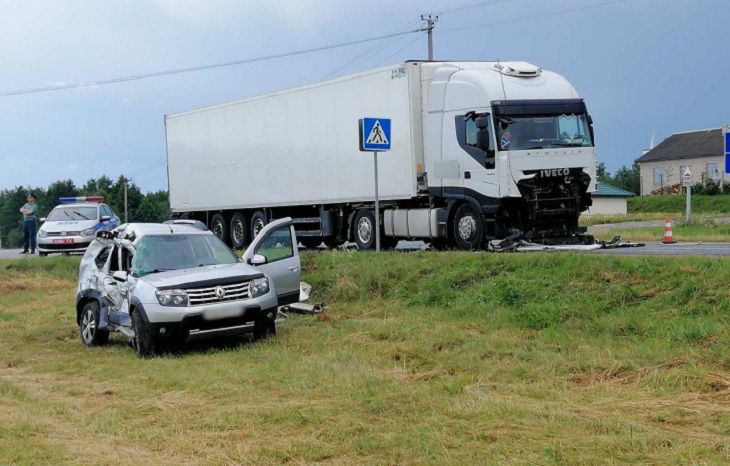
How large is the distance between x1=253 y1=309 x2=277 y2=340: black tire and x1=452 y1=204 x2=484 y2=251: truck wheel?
7.47 meters

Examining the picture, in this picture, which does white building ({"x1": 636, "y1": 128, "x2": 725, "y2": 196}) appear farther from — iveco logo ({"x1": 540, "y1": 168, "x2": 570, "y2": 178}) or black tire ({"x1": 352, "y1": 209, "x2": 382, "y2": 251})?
iveco logo ({"x1": 540, "y1": 168, "x2": 570, "y2": 178})

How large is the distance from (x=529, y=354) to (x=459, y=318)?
9.46ft

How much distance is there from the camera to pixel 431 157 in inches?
779

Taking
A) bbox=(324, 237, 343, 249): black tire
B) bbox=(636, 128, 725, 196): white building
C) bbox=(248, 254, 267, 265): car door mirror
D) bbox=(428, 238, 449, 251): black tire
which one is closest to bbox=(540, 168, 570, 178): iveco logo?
bbox=(428, 238, 449, 251): black tire

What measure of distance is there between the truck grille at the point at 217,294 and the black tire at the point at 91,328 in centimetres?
230

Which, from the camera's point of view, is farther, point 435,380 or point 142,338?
point 142,338

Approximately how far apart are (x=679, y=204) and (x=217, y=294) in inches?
2114

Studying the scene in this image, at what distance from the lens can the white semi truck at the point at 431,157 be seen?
18.1 m

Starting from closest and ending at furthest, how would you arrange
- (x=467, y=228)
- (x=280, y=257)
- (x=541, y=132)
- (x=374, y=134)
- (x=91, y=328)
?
(x=91, y=328) < (x=280, y=257) < (x=374, y=134) < (x=541, y=132) < (x=467, y=228)

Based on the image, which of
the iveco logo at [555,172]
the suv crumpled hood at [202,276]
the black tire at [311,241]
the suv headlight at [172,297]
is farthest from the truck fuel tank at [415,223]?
the suv headlight at [172,297]

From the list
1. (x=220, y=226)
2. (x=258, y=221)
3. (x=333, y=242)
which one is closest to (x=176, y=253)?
(x=333, y=242)

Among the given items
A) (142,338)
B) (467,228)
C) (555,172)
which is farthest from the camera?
(467,228)

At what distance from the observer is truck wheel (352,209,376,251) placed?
70.6 feet

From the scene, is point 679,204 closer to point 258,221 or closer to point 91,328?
point 258,221
